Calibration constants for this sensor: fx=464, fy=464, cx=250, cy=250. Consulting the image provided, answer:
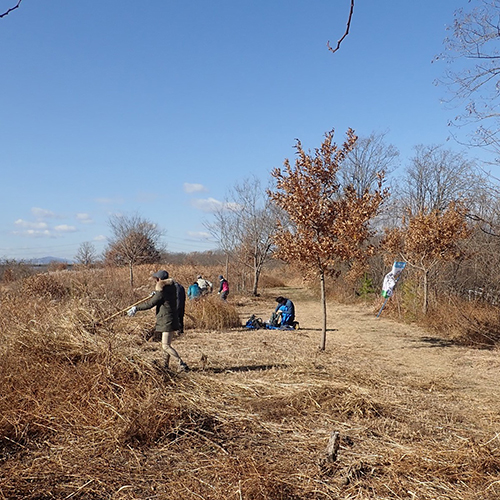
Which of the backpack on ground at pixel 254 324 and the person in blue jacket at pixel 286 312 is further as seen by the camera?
the person in blue jacket at pixel 286 312

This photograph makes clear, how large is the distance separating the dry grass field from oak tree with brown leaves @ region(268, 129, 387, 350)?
254cm

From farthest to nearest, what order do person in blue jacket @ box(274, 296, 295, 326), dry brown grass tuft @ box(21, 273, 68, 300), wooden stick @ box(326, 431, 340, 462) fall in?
dry brown grass tuft @ box(21, 273, 68, 300)
person in blue jacket @ box(274, 296, 295, 326)
wooden stick @ box(326, 431, 340, 462)

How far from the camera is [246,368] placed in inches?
330

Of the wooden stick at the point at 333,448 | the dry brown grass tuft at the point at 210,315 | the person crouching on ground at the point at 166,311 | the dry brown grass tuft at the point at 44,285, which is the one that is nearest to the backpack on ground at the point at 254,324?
the dry brown grass tuft at the point at 210,315

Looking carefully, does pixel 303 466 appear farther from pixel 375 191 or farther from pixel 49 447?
pixel 375 191

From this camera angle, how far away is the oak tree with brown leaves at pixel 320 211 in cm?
1002

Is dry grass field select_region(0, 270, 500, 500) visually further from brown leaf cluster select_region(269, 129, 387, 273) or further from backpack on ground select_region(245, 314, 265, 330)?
backpack on ground select_region(245, 314, 265, 330)

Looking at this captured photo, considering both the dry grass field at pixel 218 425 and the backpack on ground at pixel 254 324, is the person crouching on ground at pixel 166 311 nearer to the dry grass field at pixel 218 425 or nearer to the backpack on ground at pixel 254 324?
the dry grass field at pixel 218 425

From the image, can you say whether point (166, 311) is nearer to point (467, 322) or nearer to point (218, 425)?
point (218, 425)

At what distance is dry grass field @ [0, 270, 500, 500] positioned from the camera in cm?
391

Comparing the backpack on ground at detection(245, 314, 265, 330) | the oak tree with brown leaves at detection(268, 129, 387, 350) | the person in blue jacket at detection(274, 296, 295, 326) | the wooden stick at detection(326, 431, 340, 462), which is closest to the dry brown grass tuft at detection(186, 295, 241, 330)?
the backpack on ground at detection(245, 314, 265, 330)

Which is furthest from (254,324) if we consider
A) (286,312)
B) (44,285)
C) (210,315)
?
(44,285)

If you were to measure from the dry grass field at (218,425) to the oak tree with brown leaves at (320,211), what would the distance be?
8.33 ft

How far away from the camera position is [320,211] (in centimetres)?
1020
